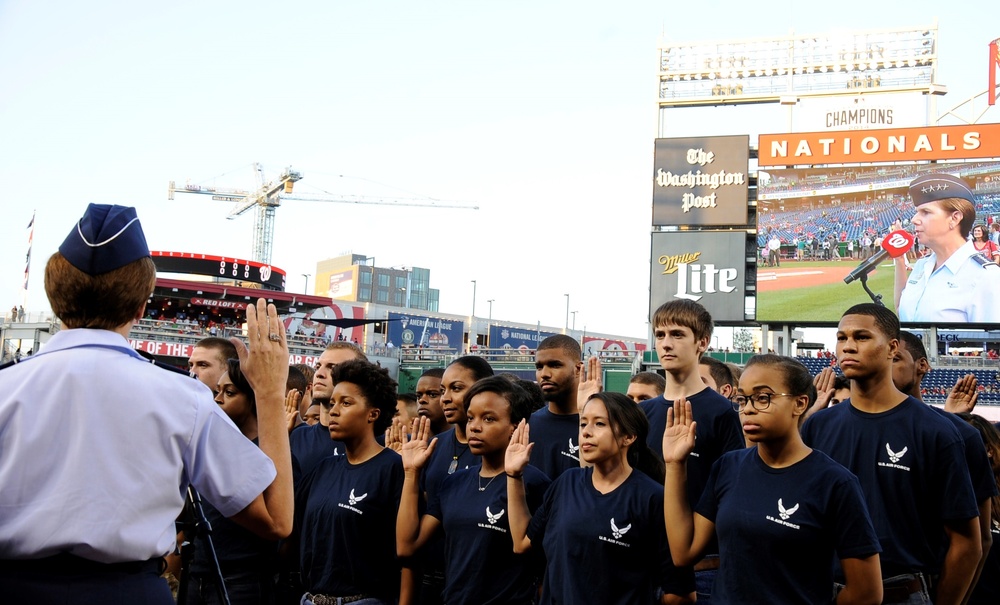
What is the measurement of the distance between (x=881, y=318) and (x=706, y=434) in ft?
3.64

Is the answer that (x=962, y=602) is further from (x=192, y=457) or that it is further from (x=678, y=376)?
(x=192, y=457)

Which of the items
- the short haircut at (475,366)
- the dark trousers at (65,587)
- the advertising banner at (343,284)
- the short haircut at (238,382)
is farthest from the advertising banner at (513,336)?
the advertising banner at (343,284)

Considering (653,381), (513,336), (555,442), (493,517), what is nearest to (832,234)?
(653,381)

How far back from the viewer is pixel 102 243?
261 cm

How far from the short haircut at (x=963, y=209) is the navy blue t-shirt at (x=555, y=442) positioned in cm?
2490

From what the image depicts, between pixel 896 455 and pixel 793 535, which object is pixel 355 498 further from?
pixel 896 455

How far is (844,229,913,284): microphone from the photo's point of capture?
2789cm

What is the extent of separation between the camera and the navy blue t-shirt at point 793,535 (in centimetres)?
386

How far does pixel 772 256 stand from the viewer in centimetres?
2866

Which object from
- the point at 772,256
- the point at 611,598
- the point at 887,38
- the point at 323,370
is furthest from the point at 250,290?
the point at 611,598

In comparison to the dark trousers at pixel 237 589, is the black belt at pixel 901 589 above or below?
above

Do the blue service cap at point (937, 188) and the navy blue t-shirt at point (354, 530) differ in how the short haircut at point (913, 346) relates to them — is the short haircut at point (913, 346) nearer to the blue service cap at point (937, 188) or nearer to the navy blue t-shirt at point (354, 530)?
the navy blue t-shirt at point (354, 530)

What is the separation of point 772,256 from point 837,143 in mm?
3890

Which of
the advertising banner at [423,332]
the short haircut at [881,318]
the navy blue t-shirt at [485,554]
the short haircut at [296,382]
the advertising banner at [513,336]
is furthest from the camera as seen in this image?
the advertising banner at [513,336]
